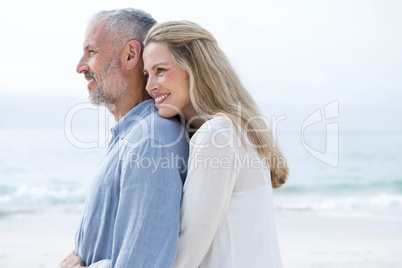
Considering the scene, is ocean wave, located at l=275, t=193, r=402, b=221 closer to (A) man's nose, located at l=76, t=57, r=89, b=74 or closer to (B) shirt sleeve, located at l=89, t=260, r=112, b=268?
(A) man's nose, located at l=76, t=57, r=89, b=74

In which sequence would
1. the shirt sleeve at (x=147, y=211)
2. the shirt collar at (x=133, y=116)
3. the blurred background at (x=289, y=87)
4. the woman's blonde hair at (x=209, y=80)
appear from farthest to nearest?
1. the blurred background at (x=289, y=87)
2. the shirt collar at (x=133, y=116)
3. the woman's blonde hair at (x=209, y=80)
4. the shirt sleeve at (x=147, y=211)

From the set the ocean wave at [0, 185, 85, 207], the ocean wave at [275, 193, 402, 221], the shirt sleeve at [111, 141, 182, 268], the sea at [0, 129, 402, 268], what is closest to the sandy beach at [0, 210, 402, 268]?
the sea at [0, 129, 402, 268]

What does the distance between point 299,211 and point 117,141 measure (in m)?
9.22

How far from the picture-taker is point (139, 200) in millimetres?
1602

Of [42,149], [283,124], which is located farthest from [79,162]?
[283,124]

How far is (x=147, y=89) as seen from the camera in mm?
1950

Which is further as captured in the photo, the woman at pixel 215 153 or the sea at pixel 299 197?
the sea at pixel 299 197

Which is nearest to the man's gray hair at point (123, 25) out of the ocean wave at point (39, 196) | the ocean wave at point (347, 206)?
the ocean wave at point (347, 206)

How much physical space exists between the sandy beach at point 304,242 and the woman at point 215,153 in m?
4.90

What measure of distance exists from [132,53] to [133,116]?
1.02 ft

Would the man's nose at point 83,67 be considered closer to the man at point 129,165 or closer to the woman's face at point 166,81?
the man at point 129,165

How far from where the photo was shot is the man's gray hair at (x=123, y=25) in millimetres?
2082

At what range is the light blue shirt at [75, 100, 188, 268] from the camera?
1582mm

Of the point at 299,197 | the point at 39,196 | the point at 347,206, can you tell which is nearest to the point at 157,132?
the point at 347,206
